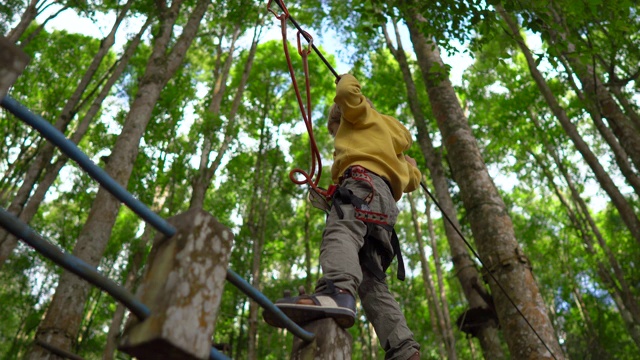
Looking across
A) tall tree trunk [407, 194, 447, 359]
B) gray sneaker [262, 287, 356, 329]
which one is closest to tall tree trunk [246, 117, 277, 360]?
tall tree trunk [407, 194, 447, 359]

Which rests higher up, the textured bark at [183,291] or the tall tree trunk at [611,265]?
the tall tree trunk at [611,265]

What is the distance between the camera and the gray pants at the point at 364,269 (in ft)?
6.88

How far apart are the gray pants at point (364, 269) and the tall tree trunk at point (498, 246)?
0.98 m

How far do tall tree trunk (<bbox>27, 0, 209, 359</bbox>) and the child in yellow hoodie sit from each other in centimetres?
210

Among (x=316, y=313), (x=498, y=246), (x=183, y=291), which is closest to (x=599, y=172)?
(x=498, y=246)

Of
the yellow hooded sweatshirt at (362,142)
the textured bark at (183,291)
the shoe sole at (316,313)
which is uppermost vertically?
the yellow hooded sweatshirt at (362,142)

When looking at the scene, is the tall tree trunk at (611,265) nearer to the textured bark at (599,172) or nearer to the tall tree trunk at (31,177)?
the textured bark at (599,172)

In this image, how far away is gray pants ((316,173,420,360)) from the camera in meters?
2.10

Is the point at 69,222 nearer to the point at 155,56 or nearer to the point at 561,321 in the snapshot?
the point at 155,56

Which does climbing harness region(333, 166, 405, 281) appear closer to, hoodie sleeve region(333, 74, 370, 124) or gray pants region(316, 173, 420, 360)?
gray pants region(316, 173, 420, 360)

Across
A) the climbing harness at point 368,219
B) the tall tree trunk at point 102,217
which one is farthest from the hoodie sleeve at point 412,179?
the tall tree trunk at point 102,217

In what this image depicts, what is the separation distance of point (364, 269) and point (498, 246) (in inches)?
57.9

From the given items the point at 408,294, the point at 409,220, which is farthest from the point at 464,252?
the point at 409,220

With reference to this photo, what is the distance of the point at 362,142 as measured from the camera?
8.82 ft
